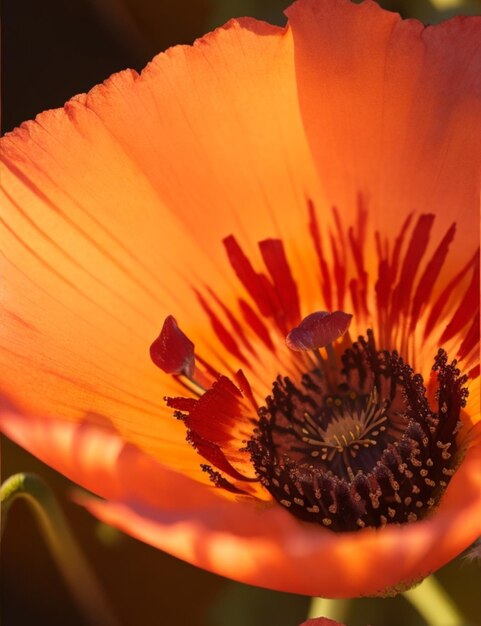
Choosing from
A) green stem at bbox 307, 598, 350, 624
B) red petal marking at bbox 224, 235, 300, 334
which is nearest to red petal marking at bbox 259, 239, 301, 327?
red petal marking at bbox 224, 235, 300, 334

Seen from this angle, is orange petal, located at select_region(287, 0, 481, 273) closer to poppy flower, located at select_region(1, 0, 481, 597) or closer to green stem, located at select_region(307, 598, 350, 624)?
poppy flower, located at select_region(1, 0, 481, 597)

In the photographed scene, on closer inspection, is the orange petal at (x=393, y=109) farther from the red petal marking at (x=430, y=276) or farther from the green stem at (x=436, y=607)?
the green stem at (x=436, y=607)

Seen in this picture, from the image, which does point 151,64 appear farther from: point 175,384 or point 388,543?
point 388,543

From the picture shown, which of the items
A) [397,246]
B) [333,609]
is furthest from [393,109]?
[333,609]

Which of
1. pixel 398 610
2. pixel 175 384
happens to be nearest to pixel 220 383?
pixel 175 384

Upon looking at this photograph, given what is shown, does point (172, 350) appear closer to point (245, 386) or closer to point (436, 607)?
point (245, 386)

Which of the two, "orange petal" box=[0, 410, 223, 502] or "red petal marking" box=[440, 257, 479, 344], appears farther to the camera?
"red petal marking" box=[440, 257, 479, 344]

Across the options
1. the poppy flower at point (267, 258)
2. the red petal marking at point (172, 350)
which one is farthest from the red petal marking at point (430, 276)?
the red petal marking at point (172, 350)
